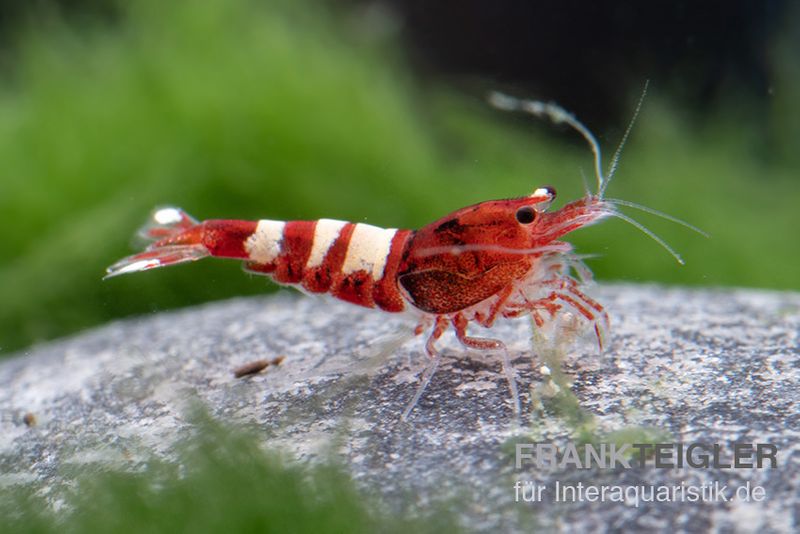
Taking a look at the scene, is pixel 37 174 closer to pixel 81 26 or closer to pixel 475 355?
pixel 81 26

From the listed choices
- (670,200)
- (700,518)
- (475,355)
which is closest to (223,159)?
(475,355)

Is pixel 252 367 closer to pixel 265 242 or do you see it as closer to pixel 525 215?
pixel 265 242

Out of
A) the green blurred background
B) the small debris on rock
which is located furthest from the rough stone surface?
the green blurred background

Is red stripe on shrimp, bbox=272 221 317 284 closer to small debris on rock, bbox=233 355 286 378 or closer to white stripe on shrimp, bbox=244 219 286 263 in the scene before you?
A: white stripe on shrimp, bbox=244 219 286 263

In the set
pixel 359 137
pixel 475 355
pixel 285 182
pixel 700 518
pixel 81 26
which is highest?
pixel 81 26

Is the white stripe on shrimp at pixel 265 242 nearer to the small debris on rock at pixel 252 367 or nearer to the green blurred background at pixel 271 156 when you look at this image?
the small debris on rock at pixel 252 367

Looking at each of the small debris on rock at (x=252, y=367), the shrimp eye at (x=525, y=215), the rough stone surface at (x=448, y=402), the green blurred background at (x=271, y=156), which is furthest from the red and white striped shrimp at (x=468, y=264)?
the green blurred background at (x=271, y=156)
